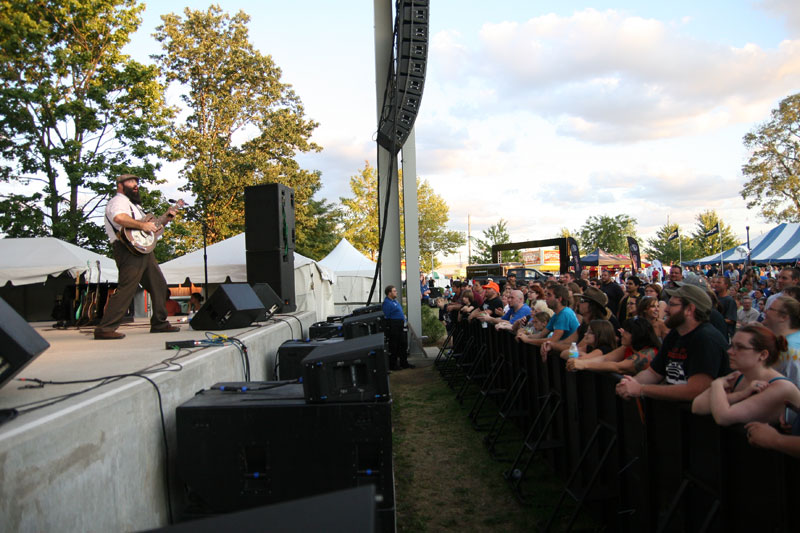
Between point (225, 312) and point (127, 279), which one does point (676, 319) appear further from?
point (127, 279)

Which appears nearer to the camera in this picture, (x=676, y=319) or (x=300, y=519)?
(x=300, y=519)

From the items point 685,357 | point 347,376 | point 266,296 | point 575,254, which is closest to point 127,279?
point 266,296

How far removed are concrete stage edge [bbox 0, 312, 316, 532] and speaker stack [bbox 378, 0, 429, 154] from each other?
653cm

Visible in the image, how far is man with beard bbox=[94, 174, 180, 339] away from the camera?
5.55 metres

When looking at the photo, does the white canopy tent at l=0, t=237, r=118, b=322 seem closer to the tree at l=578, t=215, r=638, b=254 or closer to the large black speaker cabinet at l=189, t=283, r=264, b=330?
the large black speaker cabinet at l=189, t=283, r=264, b=330

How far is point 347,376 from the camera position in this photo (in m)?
3.54

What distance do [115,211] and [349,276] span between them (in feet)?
66.7

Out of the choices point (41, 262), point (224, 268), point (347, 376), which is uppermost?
point (41, 262)

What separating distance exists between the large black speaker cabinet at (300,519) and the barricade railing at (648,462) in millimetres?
1935

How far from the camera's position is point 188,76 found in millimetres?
26328

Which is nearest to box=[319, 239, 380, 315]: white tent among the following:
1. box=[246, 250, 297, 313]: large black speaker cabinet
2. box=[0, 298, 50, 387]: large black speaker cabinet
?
box=[246, 250, 297, 313]: large black speaker cabinet

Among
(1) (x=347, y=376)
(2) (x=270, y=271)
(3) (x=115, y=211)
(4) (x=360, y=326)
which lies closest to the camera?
(1) (x=347, y=376)

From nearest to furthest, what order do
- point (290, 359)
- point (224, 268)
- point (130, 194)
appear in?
point (130, 194) → point (290, 359) → point (224, 268)

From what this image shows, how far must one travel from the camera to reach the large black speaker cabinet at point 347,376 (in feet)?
11.3
